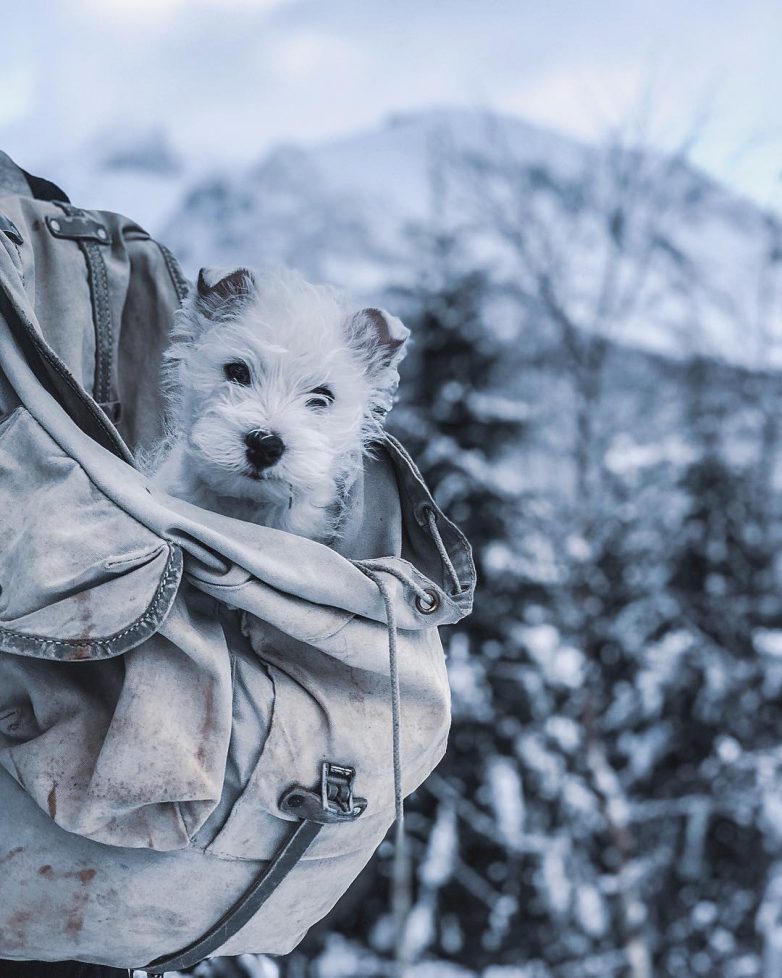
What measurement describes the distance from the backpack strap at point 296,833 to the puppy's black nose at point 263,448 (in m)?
0.38

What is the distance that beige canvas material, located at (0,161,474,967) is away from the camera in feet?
3.41

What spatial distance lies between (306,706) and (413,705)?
0.15m

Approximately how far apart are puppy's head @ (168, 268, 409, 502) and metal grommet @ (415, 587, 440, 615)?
24 cm

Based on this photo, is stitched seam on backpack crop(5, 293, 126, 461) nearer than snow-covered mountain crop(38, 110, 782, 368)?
Yes

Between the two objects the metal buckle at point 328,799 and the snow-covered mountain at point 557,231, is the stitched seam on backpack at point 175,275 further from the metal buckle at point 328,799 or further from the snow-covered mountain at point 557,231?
the snow-covered mountain at point 557,231

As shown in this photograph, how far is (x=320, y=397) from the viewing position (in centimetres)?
144

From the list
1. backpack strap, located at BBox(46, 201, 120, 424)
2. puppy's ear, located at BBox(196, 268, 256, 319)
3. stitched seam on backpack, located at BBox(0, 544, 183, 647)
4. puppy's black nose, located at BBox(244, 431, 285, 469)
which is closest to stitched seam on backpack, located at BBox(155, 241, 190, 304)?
backpack strap, located at BBox(46, 201, 120, 424)

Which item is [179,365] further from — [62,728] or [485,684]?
[485,684]

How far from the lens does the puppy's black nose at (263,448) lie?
1.29m

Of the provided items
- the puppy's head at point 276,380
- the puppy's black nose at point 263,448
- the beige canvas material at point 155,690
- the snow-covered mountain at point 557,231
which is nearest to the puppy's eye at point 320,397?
the puppy's head at point 276,380

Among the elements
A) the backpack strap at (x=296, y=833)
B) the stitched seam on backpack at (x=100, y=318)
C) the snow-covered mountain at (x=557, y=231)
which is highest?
the stitched seam on backpack at (x=100, y=318)

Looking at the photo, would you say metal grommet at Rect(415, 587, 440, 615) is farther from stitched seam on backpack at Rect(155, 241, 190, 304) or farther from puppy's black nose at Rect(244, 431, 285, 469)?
stitched seam on backpack at Rect(155, 241, 190, 304)

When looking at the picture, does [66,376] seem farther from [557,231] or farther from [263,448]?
[557,231]

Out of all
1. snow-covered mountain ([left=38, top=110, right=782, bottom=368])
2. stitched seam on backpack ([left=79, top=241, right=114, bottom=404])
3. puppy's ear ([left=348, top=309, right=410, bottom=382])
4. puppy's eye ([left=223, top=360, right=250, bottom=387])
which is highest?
puppy's ear ([left=348, top=309, right=410, bottom=382])
